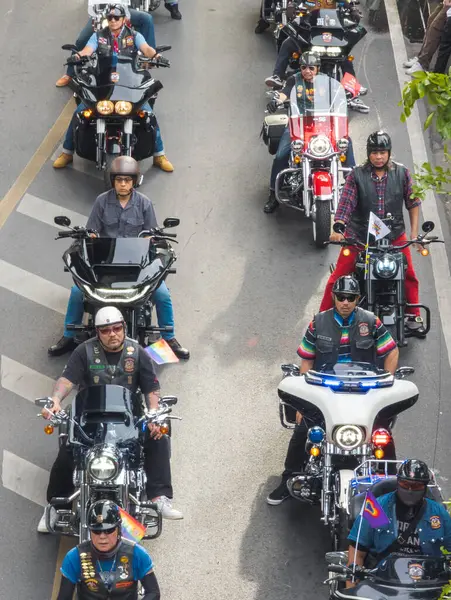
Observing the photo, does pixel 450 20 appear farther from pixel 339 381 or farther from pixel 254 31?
pixel 339 381

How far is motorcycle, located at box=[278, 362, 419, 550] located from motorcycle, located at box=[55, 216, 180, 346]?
2.23m

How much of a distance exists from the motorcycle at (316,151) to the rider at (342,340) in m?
3.59

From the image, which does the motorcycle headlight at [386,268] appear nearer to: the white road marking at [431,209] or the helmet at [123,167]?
the white road marking at [431,209]

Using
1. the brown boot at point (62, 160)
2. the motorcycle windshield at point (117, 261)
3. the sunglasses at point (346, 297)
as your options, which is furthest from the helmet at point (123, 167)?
the brown boot at point (62, 160)

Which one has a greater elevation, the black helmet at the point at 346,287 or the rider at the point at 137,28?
the rider at the point at 137,28

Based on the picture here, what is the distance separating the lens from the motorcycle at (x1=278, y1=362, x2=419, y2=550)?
1233 centimetres

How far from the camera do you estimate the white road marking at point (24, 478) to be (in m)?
13.7

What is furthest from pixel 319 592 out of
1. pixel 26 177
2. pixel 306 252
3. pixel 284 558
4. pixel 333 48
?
pixel 333 48

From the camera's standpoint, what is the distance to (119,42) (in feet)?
61.6

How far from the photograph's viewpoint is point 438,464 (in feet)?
46.9

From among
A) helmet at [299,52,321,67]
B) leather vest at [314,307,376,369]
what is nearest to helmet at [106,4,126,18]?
helmet at [299,52,321,67]

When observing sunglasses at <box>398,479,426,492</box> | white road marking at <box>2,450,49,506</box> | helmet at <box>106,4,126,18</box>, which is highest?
helmet at <box>106,4,126,18</box>

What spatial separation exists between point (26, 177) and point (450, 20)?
20.3ft

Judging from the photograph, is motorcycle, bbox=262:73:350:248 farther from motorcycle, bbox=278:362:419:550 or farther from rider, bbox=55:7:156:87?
motorcycle, bbox=278:362:419:550
